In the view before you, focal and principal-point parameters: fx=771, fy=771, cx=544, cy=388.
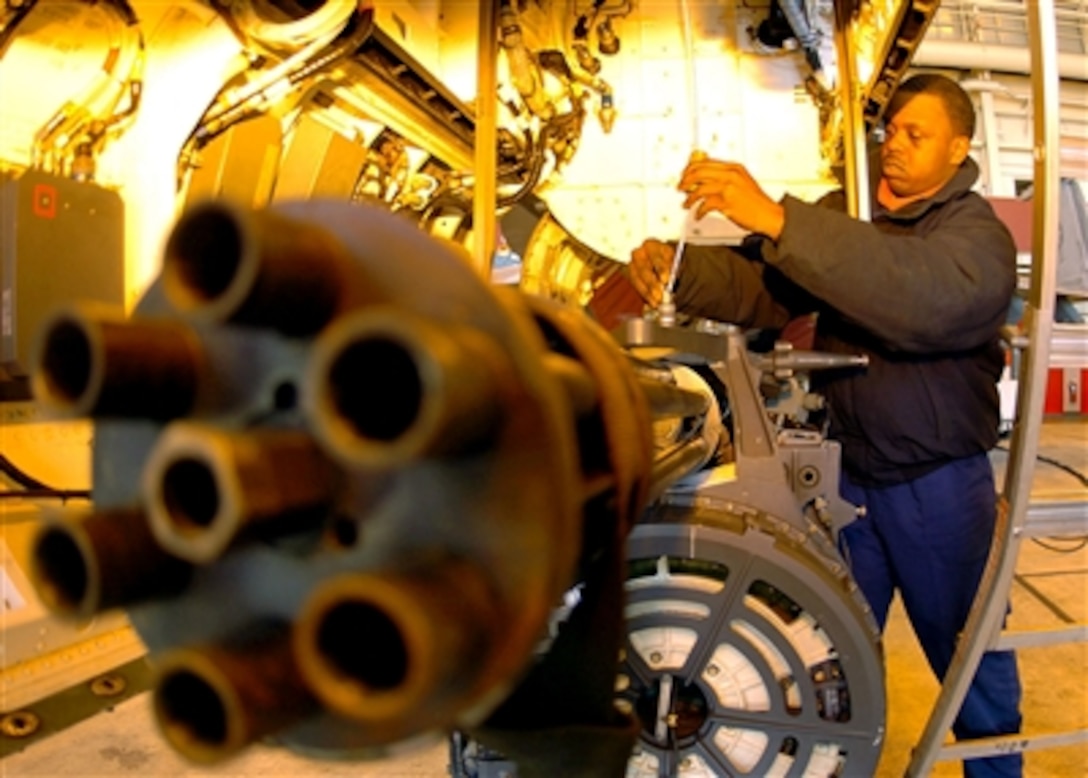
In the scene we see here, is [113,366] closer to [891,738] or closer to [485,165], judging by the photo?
[485,165]

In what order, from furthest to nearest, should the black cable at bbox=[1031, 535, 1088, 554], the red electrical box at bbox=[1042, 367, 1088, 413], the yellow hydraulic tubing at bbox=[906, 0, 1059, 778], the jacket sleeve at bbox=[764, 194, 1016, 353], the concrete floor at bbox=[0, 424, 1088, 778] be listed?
the red electrical box at bbox=[1042, 367, 1088, 413] < the black cable at bbox=[1031, 535, 1088, 554] < the concrete floor at bbox=[0, 424, 1088, 778] < the jacket sleeve at bbox=[764, 194, 1016, 353] < the yellow hydraulic tubing at bbox=[906, 0, 1059, 778]

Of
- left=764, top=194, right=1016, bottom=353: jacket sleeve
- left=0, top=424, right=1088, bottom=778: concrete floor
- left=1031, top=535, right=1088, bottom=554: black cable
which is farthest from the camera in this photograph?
left=1031, top=535, right=1088, bottom=554: black cable

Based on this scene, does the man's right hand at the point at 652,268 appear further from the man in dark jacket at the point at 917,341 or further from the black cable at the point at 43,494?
the black cable at the point at 43,494

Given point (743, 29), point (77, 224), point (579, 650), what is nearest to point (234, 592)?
point (579, 650)

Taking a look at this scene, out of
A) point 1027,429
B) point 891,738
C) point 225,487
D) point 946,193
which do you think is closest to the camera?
A: point 225,487

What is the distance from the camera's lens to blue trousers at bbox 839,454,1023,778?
4.60 ft

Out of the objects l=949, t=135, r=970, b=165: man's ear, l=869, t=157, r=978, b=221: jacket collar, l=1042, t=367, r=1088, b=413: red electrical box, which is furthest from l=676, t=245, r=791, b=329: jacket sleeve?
l=1042, t=367, r=1088, b=413: red electrical box

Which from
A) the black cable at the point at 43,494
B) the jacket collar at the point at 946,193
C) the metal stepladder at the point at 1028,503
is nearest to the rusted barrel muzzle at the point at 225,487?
the black cable at the point at 43,494

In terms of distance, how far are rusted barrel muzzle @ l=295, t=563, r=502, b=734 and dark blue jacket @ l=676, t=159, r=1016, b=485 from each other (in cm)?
110

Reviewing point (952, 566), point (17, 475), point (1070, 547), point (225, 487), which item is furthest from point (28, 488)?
Result: point (1070, 547)

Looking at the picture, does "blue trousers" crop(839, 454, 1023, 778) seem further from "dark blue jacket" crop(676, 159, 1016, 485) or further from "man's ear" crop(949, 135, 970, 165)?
"man's ear" crop(949, 135, 970, 165)

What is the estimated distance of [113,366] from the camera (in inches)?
12.3

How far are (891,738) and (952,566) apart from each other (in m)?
0.69

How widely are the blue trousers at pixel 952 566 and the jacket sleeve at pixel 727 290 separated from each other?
18.9 inches
